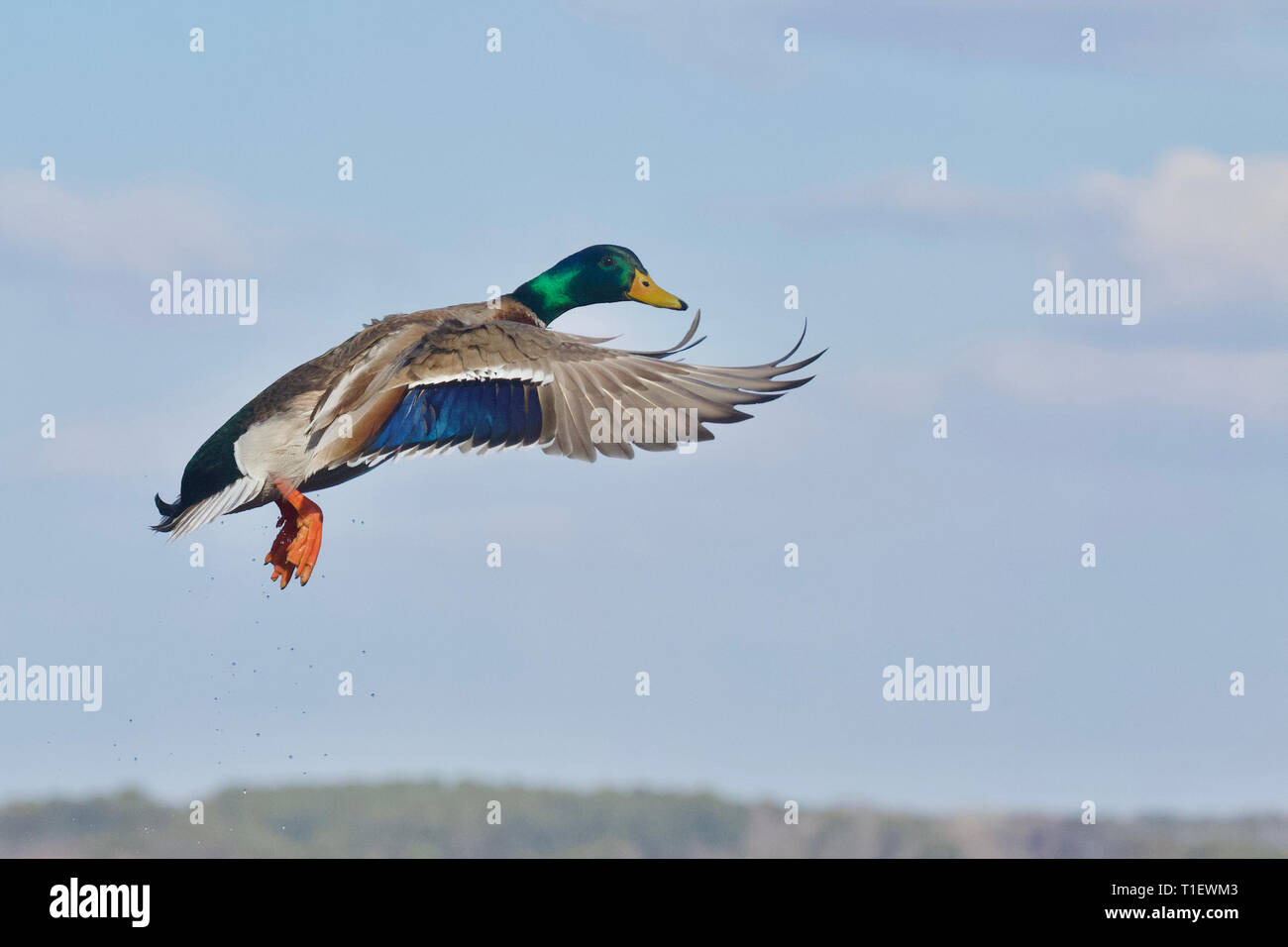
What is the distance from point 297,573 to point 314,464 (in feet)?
3.05

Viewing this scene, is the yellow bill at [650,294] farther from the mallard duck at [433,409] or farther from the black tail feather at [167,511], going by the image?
the black tail feather at [167,511]

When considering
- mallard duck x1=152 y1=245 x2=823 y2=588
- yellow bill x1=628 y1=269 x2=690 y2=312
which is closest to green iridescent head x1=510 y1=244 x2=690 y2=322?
yellow bill x1=628 y1=269 x2=690 y2=312

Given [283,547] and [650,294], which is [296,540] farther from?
[650,294]

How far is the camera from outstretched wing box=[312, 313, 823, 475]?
11.9m

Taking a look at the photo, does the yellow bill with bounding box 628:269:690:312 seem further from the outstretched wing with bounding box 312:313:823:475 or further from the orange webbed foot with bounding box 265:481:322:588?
the orange webbed foot with bounding box 265:481:322:588

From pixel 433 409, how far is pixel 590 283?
3290mm

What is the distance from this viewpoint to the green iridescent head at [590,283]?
15.0m

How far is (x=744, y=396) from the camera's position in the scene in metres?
11.9

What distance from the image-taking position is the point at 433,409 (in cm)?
1249

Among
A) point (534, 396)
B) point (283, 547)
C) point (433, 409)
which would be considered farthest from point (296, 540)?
point (534, 396)

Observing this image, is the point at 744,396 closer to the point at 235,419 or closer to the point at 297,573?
the point at 297,573

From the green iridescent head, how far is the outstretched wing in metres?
2.20

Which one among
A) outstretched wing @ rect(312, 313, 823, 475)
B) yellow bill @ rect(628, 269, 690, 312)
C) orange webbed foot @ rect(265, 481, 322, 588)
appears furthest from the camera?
yellow bill @ rect(628, 269, 690, 312)
